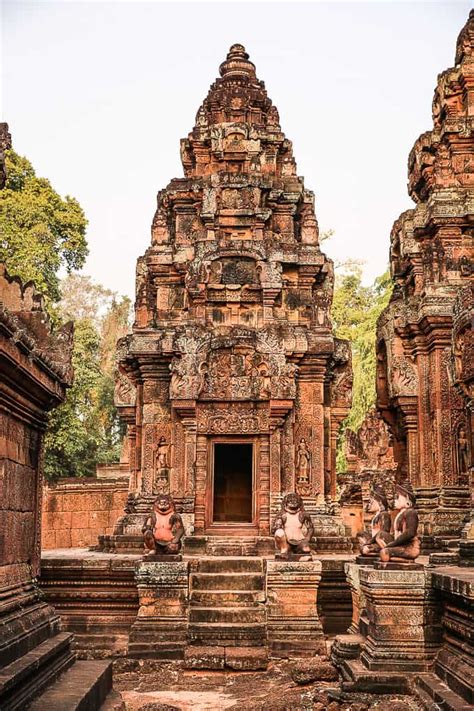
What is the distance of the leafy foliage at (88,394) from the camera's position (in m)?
20.5

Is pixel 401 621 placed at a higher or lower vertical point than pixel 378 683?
higher

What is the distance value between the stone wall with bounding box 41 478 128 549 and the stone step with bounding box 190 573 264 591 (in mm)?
10644

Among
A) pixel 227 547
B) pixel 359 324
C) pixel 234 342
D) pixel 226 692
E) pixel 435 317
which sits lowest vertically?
pixel 226 692

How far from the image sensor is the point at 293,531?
9.70 metres

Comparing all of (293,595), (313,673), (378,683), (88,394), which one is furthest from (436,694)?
(88,394)

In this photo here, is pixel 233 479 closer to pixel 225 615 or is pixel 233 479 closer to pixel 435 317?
pixel 435 317

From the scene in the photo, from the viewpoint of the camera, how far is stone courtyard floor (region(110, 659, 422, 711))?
670 centimetres

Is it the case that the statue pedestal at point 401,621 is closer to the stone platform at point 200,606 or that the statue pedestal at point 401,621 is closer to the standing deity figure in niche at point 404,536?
the standing deity figure in niche at point 404,536

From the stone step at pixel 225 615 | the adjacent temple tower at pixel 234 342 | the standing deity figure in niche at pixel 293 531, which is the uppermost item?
the adjacent temple tower at pixel 234 342

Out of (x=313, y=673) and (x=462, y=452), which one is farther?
(x=462, y=452)

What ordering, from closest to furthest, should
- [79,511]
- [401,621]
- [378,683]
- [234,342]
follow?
[378,683]
[401,621]
[234,342]
[79,511]

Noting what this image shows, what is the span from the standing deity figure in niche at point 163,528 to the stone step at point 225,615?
0.80 meters

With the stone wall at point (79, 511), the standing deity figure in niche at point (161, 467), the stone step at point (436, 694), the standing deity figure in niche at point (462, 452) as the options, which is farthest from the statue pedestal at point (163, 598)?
the stone wall at point (79, 511)

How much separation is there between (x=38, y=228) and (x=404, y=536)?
16784 millimetres
